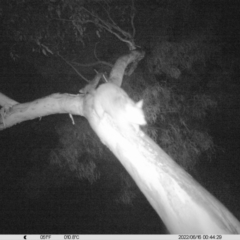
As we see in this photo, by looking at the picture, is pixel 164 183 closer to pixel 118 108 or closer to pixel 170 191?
pixel 170 191

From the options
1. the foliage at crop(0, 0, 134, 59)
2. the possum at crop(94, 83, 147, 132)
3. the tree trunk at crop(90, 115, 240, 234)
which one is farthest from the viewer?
the foliage at crop(0, 0, 134, 59)

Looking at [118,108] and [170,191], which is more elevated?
[118,108]

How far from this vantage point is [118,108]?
1854 millimetres

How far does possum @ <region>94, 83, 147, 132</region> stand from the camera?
1.82 m

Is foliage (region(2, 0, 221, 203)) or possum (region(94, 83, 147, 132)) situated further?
foliage (region(2, 0, 221, 203))

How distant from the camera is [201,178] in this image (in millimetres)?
6453

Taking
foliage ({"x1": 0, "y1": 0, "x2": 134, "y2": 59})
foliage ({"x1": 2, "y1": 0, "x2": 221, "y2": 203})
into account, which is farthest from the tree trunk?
foliage ({"x1": 0, "y1": 0, "x2": 134, "y2": 59})

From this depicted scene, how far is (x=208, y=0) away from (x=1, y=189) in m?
7.57

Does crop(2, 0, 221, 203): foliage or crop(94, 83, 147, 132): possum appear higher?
crop(2, 0, 221, 203): foliage

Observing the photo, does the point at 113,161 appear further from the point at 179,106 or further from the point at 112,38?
the point at 112,38

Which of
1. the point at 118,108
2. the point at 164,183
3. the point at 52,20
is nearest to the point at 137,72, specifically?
the point at 52,20

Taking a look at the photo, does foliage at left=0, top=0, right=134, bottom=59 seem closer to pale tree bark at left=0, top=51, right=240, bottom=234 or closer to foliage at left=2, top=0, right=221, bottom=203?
foliage at left=2, top=0, right=221, bottom=203

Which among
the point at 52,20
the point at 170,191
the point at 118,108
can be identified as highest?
the point at 52,20

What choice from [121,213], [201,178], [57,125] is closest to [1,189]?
[57,125]
